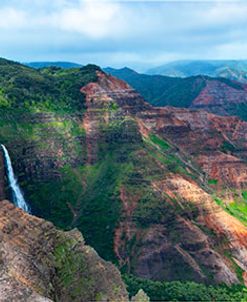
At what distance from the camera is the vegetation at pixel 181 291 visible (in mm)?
93500

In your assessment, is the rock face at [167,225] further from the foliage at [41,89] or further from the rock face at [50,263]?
the rock face at [50,263]

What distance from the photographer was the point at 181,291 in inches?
3743

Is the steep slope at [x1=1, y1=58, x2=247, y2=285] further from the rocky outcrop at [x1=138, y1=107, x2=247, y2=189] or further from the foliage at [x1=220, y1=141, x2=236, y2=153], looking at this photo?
the foliage at [x1=220, y1=141, x2=236, y2=153]

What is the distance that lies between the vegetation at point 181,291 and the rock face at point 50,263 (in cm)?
3369

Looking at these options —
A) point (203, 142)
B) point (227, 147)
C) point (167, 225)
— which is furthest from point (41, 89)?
point (227, 147)

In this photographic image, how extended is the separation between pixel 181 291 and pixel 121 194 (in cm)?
2467

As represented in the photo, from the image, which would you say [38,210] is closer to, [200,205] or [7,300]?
[200,205]

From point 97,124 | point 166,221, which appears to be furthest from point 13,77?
point 166,221

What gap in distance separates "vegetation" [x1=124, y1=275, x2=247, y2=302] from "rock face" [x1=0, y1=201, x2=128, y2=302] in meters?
33.7

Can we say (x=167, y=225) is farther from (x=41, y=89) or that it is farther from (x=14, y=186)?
(x=41, y=89)

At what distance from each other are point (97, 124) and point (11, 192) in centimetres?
2568

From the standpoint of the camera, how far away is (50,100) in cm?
12875

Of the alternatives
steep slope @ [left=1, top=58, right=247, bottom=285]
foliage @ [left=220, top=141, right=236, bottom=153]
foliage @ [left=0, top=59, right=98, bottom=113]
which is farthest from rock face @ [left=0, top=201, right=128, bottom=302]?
foliage @ [left=220, top=141, right=236, bottom=153]

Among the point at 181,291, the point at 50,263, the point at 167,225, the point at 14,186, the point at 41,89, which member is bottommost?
the point at 181,291
